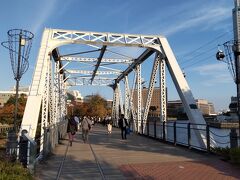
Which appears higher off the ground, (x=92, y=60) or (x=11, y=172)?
(x=92, y=60)

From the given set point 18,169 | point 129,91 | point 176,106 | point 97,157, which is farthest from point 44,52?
point 176,106

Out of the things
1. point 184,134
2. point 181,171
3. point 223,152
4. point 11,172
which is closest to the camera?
point 11,172

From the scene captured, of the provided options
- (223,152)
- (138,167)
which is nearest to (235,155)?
(223,152)

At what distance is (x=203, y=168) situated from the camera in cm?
1004

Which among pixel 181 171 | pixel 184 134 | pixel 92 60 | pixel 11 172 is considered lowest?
pixel 181 171

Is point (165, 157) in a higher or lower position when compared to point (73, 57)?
lower

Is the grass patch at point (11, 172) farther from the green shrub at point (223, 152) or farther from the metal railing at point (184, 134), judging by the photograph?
the metal railing at point (184, 134)

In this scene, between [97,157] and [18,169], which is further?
[97,157]

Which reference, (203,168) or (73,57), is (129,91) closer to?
(73,57)

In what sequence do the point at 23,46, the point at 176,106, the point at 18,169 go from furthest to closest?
the point at 176,106 → the point at 23,46 → the point at 18,169

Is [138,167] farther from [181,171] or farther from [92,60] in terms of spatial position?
[92,60]

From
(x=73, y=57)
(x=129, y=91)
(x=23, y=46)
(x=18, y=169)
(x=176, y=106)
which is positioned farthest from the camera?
(x=176, y=106)

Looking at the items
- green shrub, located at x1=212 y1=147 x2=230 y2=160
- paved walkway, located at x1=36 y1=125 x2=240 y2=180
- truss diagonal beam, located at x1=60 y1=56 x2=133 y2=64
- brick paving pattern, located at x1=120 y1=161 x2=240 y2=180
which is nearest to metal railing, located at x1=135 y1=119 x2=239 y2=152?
green shrub, located at x1=212 y1=147 x2=230 y2=160

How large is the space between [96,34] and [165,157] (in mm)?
10231
